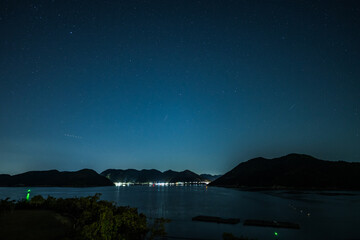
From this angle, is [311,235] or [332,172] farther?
[332,172]

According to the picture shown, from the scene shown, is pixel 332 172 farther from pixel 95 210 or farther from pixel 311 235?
pixel 95 210

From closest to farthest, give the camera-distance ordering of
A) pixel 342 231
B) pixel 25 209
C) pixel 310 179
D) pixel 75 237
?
1. pixel 75 237
2. pixel 25 209
3. pixel 342 231
4. pixel 310 179

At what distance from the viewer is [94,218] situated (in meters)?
17.7

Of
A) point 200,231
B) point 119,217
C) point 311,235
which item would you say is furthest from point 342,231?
point 119,217

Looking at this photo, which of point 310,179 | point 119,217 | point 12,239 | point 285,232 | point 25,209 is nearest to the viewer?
point 12,239

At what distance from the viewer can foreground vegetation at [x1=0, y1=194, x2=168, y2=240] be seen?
1378 centimetres

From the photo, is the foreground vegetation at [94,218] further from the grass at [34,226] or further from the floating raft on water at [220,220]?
the floating raft on water at [220,220]

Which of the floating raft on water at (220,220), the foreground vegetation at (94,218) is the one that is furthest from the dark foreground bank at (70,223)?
the floating raft on water at (220,220)

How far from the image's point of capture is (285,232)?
29.8 m

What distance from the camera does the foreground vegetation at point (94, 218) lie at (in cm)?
1378

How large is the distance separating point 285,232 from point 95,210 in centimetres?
2515

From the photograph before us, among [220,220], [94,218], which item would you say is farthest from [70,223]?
[220,220]

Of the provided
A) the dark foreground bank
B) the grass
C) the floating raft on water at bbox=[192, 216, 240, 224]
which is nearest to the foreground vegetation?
the dark foreground bank

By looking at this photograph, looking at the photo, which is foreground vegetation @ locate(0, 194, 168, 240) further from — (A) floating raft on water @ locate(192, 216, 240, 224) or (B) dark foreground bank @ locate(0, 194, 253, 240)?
(A) floating raft on water @ locate(192, 216, 240, 224)
